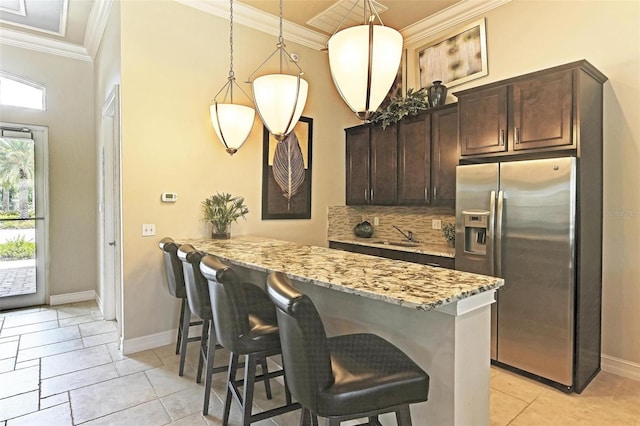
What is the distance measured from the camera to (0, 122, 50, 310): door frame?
4.45m

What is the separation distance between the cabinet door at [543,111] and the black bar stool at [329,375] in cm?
214

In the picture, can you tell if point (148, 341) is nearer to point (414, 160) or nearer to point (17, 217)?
point (17, 217)

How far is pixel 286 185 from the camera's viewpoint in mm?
4168

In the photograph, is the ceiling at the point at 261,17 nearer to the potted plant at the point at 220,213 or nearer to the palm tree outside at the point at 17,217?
the palm tree outside at the point at 17,217

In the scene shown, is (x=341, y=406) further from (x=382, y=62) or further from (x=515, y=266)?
(x=515, y=266)

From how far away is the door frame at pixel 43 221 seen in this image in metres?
Answer: 4.45

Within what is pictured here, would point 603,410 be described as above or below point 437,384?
below

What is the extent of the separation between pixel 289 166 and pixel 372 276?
271 cm

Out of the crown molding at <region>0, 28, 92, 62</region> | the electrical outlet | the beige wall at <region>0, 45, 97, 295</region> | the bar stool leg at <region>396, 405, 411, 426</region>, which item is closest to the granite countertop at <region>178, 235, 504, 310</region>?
the bar stool leg at <region>396, 405, 411, 426</region>

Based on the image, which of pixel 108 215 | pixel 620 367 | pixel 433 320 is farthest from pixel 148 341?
pixel 620 367

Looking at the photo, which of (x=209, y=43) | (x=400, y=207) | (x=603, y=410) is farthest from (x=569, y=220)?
(x=209, y=43)

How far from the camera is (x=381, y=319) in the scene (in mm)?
1791

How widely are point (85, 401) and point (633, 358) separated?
398 centimetres

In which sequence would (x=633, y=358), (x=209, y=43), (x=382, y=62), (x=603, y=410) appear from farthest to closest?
(x=209, y=43), (x=633, y=358), (x=603, y=410), (x=382, y=62)
